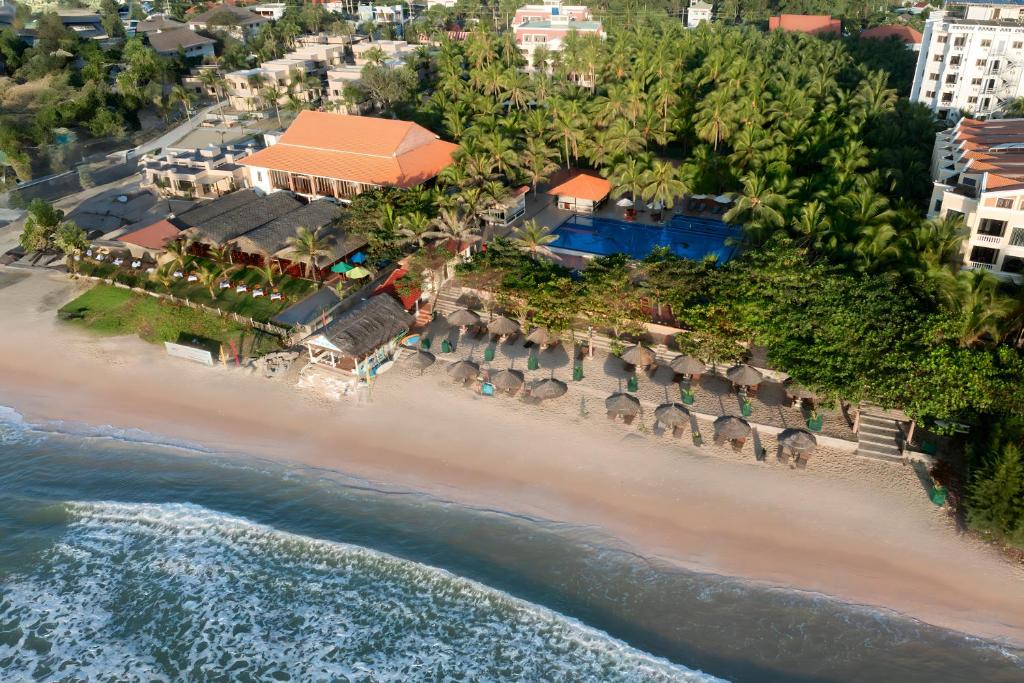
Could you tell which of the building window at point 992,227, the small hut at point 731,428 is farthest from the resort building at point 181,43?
the building window at point 992,227

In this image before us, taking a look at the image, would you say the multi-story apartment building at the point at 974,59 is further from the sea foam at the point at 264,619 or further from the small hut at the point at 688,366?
the sea foam at the point at 264,619

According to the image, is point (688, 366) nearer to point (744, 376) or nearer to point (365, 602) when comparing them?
point (744, 376)

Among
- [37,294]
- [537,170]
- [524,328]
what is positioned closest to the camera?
[524,328]

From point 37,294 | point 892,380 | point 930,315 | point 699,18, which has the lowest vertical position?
point 37,294

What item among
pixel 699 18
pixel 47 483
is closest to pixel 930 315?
pixel 47 483

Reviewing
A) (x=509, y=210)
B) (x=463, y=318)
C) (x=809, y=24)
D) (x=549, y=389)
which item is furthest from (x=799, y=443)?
(x=809, y=24)

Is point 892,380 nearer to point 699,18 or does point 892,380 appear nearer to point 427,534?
point 427,534
